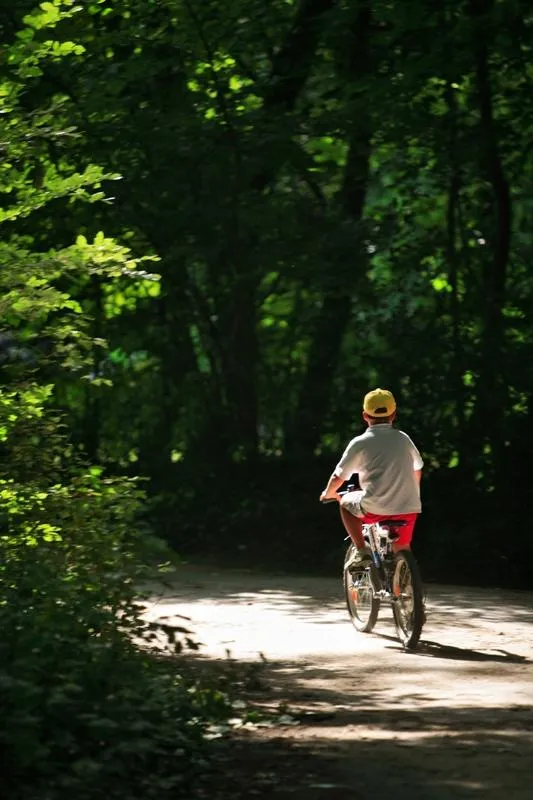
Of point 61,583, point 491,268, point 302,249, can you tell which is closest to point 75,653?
point 61,583

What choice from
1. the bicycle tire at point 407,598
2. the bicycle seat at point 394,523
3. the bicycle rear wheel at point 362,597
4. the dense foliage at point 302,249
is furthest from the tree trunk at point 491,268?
the bicycle tire at point 407,598

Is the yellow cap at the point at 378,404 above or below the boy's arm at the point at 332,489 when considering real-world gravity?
above

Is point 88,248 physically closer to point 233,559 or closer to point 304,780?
point 304,780

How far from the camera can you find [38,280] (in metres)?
11.4

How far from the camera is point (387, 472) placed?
44.1 feet

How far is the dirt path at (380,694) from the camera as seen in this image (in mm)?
8266

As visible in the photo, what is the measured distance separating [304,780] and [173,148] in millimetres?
13832

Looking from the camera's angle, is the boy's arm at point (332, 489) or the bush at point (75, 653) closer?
the bush at point (75, 653)

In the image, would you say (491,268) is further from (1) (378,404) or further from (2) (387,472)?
(2) (387,472)

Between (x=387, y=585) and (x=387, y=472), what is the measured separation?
31.9 inches

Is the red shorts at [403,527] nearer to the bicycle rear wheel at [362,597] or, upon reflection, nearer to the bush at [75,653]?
the bicycle rear wheel at [362,597]

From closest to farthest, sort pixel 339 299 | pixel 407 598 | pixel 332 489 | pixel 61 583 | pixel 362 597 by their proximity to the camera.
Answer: pixel 61 583 < pixel 407 598 < pixel 332 489 < pixel 362 597 < pixel 339 299

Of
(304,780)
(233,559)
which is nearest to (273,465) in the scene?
(233,559)

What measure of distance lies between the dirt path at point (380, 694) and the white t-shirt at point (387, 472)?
0.99 m
